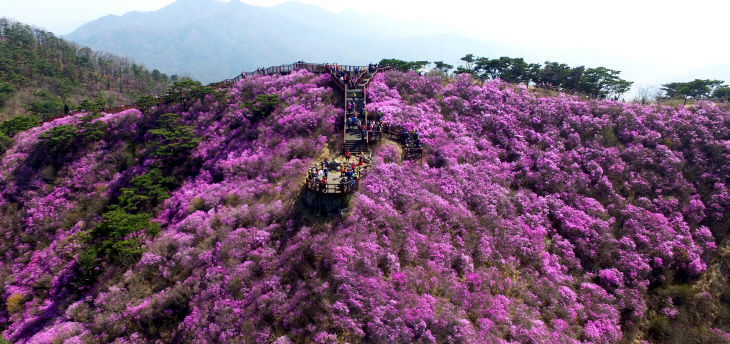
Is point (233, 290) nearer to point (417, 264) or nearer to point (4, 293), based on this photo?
point (417, 264)

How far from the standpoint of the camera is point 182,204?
95.2 ft

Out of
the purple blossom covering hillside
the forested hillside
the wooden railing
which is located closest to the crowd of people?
the wooden railing

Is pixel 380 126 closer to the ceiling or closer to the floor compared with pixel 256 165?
closer to the ceiling

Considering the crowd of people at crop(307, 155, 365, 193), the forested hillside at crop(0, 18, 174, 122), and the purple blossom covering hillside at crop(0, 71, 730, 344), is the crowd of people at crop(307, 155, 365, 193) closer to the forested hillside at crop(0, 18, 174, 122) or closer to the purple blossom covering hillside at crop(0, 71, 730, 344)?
the purple blossom covering hillside at crop(0, 71, 730, 344)

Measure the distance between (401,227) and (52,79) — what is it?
113m

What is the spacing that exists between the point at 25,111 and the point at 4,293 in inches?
2329

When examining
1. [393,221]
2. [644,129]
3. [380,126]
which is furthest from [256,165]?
[644,129]

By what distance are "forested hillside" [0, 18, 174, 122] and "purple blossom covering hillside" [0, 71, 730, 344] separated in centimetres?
2242

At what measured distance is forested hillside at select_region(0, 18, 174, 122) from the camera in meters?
64.5

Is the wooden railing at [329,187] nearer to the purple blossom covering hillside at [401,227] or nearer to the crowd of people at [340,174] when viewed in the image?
the crowd of people at [340,174]

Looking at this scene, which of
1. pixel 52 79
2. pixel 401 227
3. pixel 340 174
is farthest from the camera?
pixel 52 79

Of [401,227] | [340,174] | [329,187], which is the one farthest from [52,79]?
[401,227]

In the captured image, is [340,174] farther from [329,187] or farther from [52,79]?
[52,79]

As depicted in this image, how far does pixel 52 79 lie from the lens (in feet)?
278
